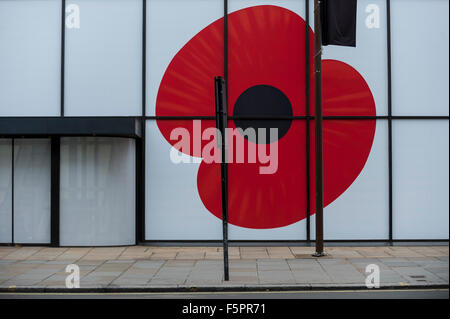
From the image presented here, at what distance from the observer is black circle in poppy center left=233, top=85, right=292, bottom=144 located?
1286cm

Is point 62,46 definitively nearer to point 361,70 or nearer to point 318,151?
point 318,151

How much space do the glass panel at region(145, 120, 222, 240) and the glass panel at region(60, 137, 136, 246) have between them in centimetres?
68

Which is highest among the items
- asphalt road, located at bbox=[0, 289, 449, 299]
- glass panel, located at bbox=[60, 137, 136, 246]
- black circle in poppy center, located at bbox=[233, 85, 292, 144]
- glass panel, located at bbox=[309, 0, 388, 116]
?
glass panel, located at bbox=[309, 0, 388, 116]

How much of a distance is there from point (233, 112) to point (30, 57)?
5.61 m

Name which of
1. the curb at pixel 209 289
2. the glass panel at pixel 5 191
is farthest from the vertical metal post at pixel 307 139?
the glass panel at pixel 5 191

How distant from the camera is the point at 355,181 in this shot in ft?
42.0

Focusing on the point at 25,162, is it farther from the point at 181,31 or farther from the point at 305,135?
the point at 305,135

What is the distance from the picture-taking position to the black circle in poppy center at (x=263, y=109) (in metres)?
12.9

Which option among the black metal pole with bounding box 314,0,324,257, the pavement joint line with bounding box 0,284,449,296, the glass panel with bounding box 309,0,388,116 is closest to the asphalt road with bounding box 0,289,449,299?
the pavement joint line with bounding box 0,284,449,296

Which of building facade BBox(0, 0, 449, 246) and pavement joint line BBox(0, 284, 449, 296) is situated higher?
building facade BBox(0, 0, 449, 246)

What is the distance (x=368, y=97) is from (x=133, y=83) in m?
6.23

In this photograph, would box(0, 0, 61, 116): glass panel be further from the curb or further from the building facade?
the curb

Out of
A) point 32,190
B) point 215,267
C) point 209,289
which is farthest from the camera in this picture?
point 32,190

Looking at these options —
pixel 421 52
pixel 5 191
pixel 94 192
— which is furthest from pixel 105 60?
pixel 421 52
